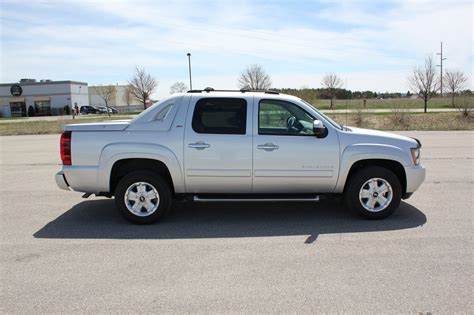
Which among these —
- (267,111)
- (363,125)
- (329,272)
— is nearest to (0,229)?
(267,111)

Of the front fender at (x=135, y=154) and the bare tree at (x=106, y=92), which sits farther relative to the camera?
the bare tree at (x=106, y=92)

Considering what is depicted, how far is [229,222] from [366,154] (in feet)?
7.17

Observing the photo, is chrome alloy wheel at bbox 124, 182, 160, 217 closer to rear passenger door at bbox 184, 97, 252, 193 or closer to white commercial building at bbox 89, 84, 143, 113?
rear passenger door at bbox 184, 97, 252, 193

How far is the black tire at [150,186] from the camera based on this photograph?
17.6 feet

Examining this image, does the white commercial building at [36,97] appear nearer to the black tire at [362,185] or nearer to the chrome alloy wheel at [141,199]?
the chrome alloy wheel at [141,199]

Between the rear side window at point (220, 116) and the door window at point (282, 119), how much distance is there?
268mm

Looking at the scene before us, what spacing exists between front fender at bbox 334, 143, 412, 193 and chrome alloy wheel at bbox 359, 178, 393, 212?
0.34 m

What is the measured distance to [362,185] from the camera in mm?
5477

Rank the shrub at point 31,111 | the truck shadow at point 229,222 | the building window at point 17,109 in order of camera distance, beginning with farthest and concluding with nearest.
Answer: the building window at point 17,109, the shrub at point 31,111, the truck shadow at point 229,222

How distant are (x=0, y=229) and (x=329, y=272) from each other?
4.53 meters

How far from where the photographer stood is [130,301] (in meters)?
3.40

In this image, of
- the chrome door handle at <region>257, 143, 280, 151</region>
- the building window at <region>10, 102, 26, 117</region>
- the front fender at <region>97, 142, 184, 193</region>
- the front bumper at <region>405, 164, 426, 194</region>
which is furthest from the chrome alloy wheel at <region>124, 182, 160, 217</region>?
the building window at <region>10, 102, 26, 117</region>

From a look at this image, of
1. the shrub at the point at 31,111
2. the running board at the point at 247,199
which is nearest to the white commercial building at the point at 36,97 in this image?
the shrub at the point at 31,111

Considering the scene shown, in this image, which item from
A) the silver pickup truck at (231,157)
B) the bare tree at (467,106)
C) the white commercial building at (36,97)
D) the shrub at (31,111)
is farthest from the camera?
the white commercial building at (36,97)
